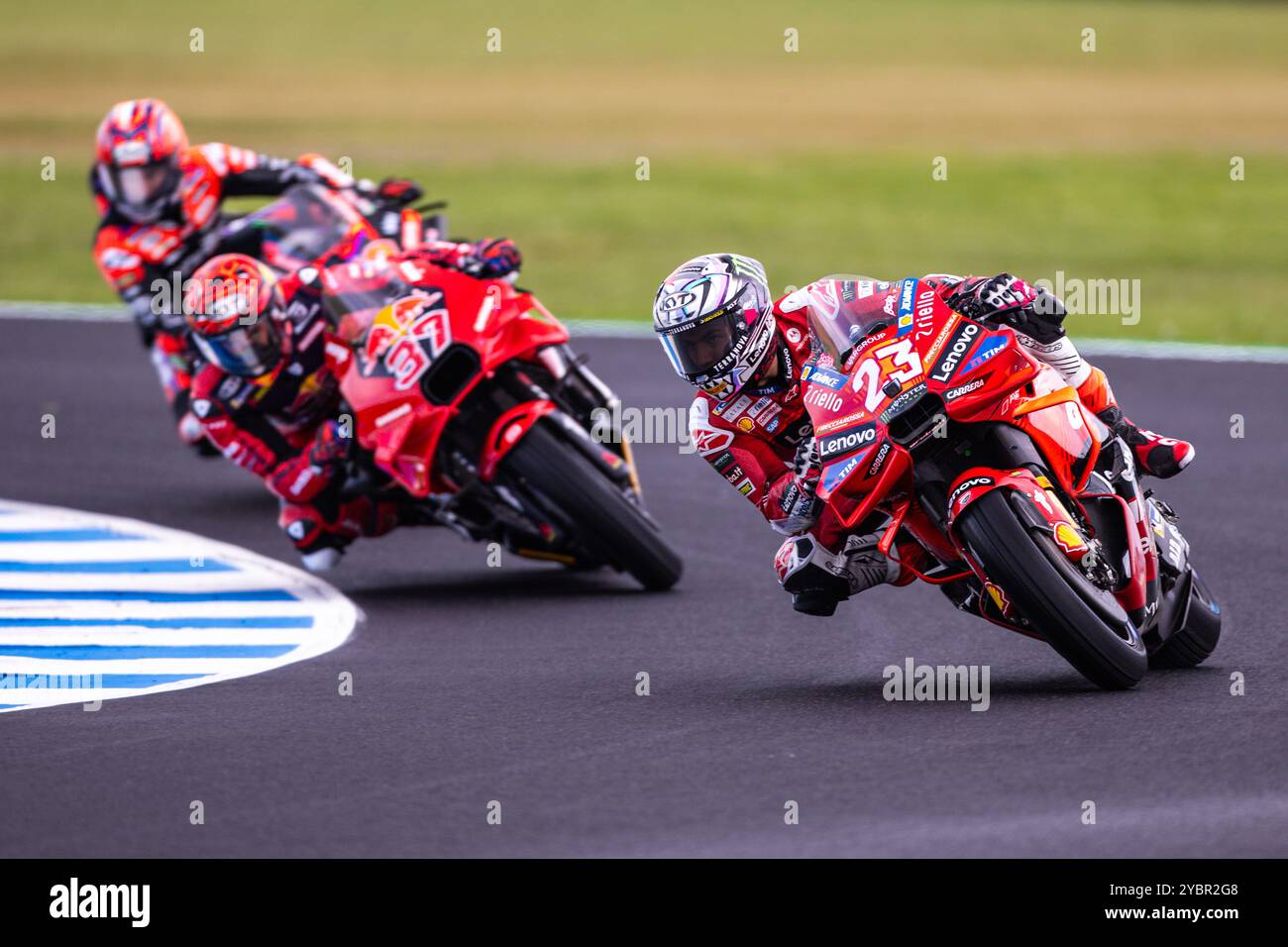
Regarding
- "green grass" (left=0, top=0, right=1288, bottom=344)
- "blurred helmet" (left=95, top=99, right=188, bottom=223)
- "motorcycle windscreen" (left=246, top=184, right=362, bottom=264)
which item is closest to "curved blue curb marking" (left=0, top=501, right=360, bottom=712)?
"motorcycle windscreen" (left=246, top=184, right=362, bottom=264)

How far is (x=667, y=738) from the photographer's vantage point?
6.91 m

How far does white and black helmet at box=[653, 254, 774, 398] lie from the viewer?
7352 millimetres

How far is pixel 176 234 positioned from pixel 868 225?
13.7m

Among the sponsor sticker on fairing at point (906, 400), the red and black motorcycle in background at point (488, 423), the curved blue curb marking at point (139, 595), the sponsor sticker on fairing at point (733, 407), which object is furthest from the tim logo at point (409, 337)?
the sponsor sticker on fairing at point (906, 400)

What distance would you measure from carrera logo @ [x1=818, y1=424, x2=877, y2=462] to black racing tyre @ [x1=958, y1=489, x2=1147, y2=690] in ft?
1.42

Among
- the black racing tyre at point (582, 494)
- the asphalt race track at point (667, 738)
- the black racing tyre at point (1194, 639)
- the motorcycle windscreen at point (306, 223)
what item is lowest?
the asphalt race track at point (667, 738)

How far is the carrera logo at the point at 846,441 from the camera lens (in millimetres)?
6879

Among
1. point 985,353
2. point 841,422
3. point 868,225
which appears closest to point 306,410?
point 841,422

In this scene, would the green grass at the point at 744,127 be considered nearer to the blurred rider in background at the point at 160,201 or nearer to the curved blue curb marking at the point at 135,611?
the blurred rider in background at the point at 160,201

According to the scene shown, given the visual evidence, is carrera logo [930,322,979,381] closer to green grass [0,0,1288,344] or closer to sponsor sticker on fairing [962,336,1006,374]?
sponsor sticker on fairing [962,336,1006,374]

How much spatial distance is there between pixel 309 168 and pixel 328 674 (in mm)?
4872

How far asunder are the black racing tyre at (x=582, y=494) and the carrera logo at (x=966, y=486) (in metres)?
2.61

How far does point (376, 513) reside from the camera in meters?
9.96
